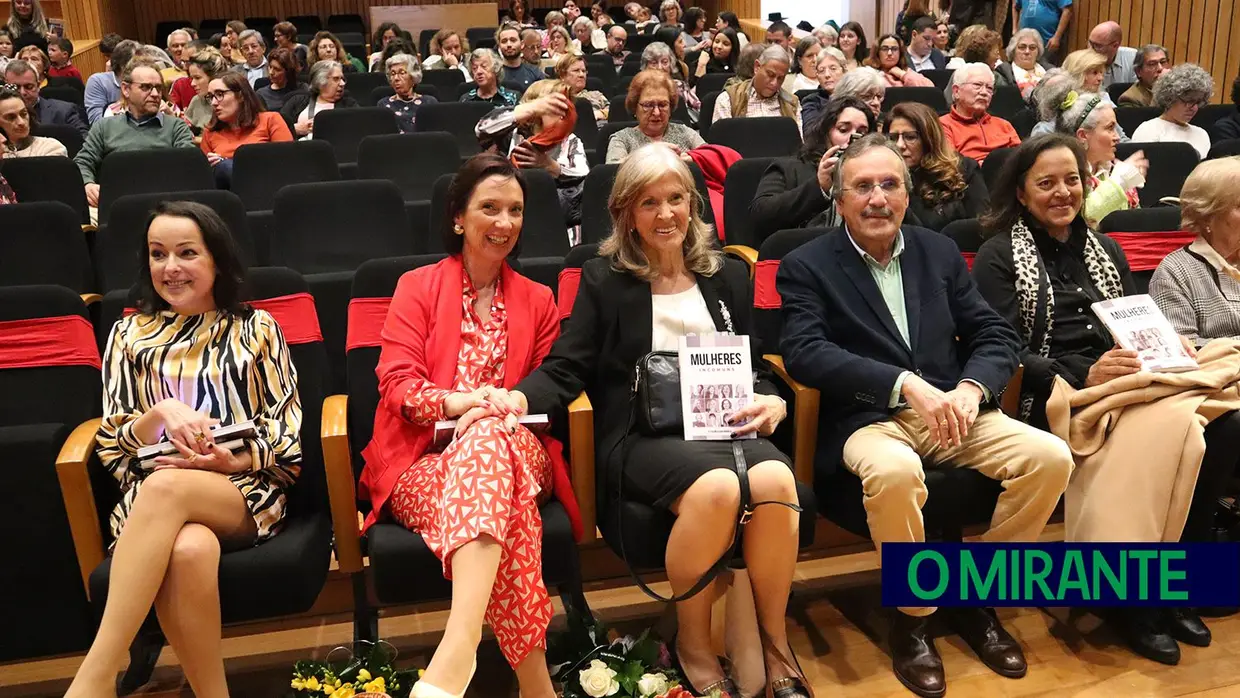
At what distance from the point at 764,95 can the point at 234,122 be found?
211 cm

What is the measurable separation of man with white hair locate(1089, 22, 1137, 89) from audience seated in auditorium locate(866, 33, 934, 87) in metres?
0.83

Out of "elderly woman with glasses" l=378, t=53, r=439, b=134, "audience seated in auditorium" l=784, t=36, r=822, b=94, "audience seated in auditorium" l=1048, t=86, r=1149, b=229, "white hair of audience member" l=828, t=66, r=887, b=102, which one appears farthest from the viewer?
"audience seated in auditorium" l=784, t=36, r=822, b=94

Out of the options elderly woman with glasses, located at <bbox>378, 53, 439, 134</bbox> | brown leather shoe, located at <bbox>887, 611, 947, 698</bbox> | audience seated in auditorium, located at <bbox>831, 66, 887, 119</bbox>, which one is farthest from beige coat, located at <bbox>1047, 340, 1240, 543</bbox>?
elderly woman with glasses, located at <bbox>378, 53, 439, 134</bbox>

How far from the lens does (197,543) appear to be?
1.42 m

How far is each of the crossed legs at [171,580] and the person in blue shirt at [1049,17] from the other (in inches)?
252

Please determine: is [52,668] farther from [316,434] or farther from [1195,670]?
[1195,670]

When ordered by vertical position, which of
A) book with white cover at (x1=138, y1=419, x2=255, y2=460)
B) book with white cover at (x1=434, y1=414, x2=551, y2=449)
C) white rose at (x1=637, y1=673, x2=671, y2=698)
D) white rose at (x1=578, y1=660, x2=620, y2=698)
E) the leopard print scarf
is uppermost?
the leopard print scarf

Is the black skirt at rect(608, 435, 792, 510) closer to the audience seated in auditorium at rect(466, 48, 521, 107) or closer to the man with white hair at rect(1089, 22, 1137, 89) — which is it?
the audience seated in auditorium at rect(466, 48, 521, 107)

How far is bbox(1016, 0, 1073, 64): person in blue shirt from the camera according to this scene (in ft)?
20.9

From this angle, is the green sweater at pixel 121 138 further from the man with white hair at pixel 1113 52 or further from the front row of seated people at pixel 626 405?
the man with white hair at pixel 1113 52

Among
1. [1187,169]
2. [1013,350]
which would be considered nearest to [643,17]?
[1187,169]

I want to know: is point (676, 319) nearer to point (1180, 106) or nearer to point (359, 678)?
point (359, 678)

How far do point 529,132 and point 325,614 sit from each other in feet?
4.54

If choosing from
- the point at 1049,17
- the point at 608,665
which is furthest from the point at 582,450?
the point at 1049,17
